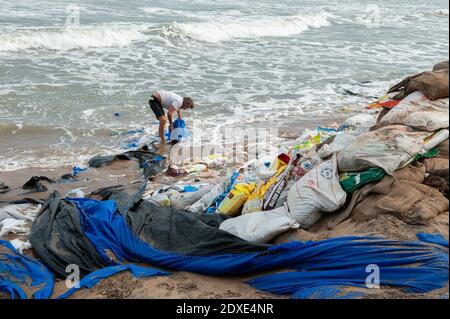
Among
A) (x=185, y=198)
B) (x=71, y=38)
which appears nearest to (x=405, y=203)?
(x=185, y=198)

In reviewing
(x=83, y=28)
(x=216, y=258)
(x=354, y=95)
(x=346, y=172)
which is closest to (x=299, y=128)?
(x=354, y=95)

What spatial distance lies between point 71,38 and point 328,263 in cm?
1574

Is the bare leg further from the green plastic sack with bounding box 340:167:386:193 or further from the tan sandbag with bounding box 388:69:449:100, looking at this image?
the green plastic sack with bounding box 340:167:386:193

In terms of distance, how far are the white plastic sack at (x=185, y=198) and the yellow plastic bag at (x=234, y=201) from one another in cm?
65

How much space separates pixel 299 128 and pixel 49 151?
464cm

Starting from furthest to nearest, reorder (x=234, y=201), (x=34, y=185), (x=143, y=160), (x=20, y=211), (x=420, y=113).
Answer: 1. (x=143, y=160)
2. (x=34, y=185)
3. (x=20, y=211)
4. (x=234, y=201)
5. (x=420, y=113)

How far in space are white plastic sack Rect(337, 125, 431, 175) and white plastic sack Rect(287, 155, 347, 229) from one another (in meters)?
0.16

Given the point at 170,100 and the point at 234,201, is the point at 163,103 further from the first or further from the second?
the point at 234,201

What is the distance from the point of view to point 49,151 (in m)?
8.53

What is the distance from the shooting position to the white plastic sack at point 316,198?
4.25 metres

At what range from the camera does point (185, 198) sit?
18.9 ft

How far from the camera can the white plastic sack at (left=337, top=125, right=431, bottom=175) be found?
418 centimetres

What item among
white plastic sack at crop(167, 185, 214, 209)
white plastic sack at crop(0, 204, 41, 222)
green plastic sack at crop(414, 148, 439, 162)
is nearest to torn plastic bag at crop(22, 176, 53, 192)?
white plastic sack at crop(0, 204, 41, 222)
